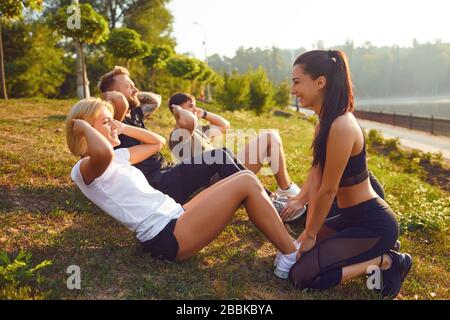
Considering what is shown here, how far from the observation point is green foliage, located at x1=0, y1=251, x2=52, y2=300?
2.67 m

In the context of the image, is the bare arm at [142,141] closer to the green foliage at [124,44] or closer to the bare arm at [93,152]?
the bare arm at [93,152]

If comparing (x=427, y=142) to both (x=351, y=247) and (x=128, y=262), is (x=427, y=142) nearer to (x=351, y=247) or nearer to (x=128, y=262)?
(x=351, y=247)

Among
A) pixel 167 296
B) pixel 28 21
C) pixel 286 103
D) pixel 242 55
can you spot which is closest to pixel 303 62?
pixel 167 296

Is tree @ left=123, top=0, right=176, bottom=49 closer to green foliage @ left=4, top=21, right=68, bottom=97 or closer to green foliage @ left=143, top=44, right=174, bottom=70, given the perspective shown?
green foliage @ left=4, top=21, right=68, bottom=97

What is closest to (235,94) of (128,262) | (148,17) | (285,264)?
(148,17)

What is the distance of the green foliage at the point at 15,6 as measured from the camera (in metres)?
7.89

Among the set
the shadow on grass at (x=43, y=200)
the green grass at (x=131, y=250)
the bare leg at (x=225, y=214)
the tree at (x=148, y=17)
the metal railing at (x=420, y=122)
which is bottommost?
the metal railing at (x=420, y=122)

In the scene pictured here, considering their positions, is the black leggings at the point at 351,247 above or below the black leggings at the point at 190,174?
below

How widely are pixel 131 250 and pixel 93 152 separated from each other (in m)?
1.21

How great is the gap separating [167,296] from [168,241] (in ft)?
1.36

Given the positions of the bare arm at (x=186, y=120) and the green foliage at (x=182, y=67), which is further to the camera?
the green foliage at (x=182, y=67)

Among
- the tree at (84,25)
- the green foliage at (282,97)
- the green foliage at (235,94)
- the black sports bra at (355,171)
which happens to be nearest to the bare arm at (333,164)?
the black sports bra at (355,171)

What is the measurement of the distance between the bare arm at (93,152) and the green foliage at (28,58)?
22.2 meters

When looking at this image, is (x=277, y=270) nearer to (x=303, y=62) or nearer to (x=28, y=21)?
(x=303, y=62)
